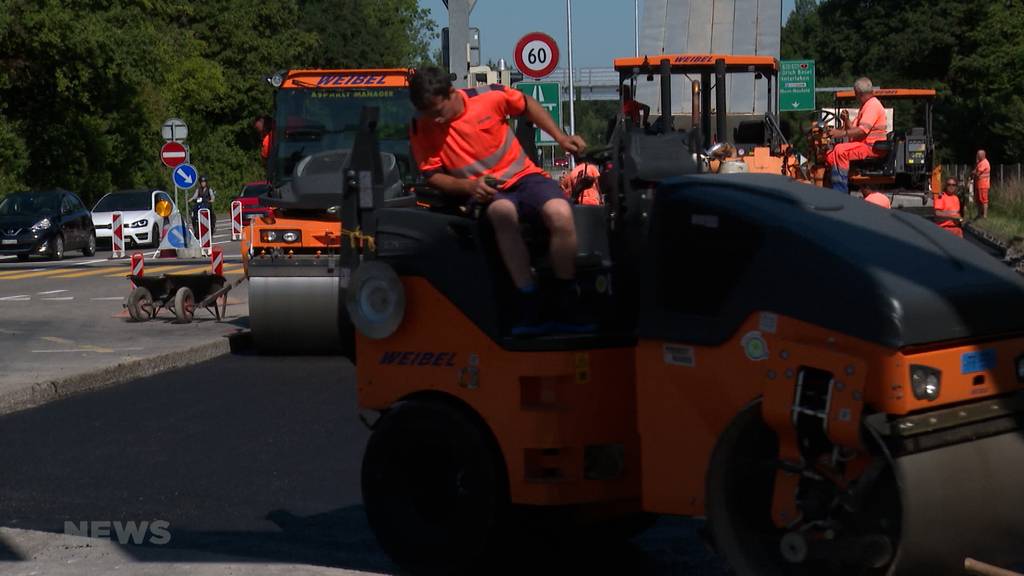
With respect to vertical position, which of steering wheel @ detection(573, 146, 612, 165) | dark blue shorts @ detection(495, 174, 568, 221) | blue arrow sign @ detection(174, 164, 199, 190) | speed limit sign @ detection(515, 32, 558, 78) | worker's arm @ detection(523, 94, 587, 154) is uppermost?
speed limit sign @ detection(515, 32, 558, 78)

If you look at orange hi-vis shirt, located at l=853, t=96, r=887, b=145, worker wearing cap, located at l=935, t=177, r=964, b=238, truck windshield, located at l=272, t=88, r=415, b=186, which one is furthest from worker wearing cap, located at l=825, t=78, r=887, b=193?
truck windshield, located at l=272, t=88, r=415, b=186

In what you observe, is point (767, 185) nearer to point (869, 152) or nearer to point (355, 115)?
point (869, 152)

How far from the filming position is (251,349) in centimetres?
1653

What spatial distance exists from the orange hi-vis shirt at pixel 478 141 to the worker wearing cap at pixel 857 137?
6.94m

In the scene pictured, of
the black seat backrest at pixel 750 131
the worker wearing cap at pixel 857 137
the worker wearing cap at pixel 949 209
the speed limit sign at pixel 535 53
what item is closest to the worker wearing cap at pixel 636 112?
the black seat backrest at pixel 750 131

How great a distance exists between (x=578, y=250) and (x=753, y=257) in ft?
3.72

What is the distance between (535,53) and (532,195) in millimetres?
15915

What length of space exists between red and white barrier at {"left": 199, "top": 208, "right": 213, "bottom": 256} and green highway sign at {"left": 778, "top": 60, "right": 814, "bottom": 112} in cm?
2605

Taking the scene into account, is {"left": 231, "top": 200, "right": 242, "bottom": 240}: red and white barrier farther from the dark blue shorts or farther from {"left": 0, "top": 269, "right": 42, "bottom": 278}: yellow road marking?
the dark blue shorts

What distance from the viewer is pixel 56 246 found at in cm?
3409

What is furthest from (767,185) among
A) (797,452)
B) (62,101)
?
(62,101)

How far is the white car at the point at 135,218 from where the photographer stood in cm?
3878

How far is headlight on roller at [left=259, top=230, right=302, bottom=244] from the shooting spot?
15094 mm

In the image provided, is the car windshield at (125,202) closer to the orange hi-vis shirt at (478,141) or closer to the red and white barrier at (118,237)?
the red and white barrier at (118,237)
